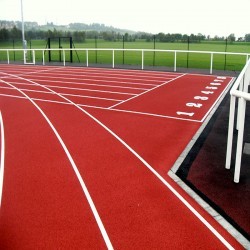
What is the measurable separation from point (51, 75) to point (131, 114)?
395 inches

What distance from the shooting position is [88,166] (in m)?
6.20

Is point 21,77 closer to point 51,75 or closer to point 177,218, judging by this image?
point 51,75

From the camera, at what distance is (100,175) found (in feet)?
19.1

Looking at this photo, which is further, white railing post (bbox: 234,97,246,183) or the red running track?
white railing post (bbox: 234,97,246,183)

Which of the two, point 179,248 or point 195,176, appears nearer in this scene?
point 179,248

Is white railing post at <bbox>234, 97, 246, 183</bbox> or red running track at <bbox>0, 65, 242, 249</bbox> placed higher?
white railing post at <bbox>234, 97, 246, 183</bbox>

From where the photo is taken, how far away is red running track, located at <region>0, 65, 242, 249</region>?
4.09 meters

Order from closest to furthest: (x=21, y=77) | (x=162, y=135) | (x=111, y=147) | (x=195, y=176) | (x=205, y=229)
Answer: (x=205, y=229)
(x=195, y=176)
(x=111, y=147)
(x=162, y=135)
(x=21, y=77)

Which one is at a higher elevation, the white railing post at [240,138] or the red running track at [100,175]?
the white railing post at [240,138]

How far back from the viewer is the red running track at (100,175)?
13.4ft

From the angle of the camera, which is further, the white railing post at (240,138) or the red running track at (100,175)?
the white railing post at (240,138)

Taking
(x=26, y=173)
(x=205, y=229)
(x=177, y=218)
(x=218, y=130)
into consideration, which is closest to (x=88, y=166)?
(x=26, y=173)

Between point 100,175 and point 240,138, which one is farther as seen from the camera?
point 100,175

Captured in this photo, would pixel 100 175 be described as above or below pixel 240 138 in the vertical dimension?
below
